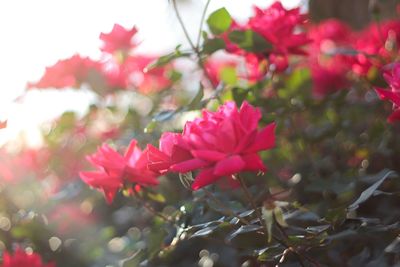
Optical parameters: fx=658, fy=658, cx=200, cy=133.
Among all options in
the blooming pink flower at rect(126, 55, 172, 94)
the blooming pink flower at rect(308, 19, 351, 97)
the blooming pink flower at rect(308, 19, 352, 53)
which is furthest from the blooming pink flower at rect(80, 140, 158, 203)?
the blooming pink flower at rect(308, 19, 352, 53)

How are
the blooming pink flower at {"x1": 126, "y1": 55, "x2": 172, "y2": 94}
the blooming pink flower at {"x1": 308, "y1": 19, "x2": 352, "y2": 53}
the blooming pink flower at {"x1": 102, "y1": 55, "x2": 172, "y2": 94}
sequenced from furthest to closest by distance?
1. the blooming pink flower at {"x1": 308, "y1": 19, "x2": 352, "y2": 53}
2. the blooming pink flower at {"x1": 126, "y1": 55, "x2": 172, "y2": 94}
3. the blooming pink flower at {"x1": 102, "y1": 55, "x2": 172, "y2": 94}

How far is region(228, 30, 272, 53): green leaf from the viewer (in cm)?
126

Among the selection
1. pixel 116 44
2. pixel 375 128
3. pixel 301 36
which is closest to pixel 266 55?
pixel 301 36

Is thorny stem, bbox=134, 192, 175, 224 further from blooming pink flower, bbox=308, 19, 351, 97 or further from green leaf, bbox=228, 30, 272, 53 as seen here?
blooming pink flower, bbox=308, 19, 351, 97

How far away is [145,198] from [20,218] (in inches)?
13.2

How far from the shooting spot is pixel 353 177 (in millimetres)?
1156

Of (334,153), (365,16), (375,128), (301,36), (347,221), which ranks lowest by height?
(365,16)

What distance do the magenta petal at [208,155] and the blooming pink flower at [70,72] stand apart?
970 mm

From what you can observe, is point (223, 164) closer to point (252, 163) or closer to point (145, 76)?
point (252, 163)

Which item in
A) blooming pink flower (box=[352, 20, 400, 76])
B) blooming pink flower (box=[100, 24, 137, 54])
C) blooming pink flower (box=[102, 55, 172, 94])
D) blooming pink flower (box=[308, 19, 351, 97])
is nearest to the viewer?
blooming pink flower (box=[352, 20, 400, 76])

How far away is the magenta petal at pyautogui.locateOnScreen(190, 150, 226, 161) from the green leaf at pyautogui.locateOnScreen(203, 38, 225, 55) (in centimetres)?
41

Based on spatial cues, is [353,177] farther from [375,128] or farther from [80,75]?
[80,75]

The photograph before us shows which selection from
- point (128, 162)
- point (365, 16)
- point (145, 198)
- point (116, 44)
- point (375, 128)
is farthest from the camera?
point (365, 16)

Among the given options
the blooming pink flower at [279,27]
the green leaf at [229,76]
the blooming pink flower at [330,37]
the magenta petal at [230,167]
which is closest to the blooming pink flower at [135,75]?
the green leaf at [229,76]
